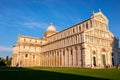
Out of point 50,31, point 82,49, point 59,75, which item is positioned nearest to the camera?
point 59,75

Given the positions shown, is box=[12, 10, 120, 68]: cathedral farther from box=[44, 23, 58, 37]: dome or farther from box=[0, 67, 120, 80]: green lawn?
box=[0, 67, 120, 80]: green lawn

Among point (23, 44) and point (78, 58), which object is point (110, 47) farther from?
point (23, 44)

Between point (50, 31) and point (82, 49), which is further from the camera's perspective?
point (50, 31)

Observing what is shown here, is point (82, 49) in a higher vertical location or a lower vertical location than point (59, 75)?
higher

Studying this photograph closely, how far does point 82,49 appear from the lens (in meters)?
42.0

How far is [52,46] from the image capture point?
Result: 197ft

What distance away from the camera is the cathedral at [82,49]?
4275cm

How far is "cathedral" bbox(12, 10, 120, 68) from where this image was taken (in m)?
42.8

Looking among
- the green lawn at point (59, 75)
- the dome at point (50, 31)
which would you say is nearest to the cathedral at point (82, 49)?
the dome at point (50, 31)

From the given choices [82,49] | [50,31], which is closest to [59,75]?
[82,49]

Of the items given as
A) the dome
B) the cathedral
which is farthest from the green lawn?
the dome

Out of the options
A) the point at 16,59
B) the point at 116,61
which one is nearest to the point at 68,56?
the point at 116,61

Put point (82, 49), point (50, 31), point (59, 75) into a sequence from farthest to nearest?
point (50, 31) < point (82, 49) < point (59, 75)

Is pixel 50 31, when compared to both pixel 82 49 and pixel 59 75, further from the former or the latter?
pixel 59 75
